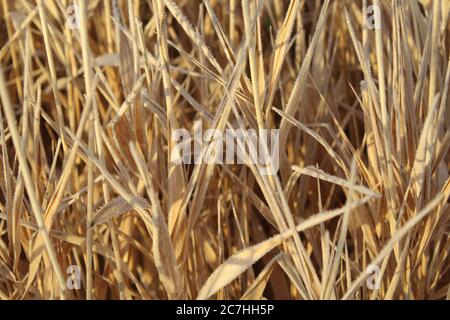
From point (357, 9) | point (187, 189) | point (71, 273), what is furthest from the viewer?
point (357, 9)

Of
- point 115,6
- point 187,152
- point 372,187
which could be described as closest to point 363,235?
point 372,187

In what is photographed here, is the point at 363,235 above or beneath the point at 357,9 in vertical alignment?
beneath

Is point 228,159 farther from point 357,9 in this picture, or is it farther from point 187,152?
point 357,9

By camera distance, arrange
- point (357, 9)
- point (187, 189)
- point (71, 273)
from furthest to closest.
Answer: point (357, 9) < point (71, 273) < point (187, 189)

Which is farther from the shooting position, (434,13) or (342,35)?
(342,35)

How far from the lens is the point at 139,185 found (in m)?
0.64

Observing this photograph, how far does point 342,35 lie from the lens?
88cm

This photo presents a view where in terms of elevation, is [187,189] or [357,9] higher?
[357,9]

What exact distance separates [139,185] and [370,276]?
231 mm

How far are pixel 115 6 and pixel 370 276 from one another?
1.10 ft

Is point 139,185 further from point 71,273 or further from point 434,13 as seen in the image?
point 434,13

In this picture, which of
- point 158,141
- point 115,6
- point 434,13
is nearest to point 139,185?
point 158,141

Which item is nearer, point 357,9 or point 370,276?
point 370,276

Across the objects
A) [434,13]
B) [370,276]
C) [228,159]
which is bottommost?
[370,276]
